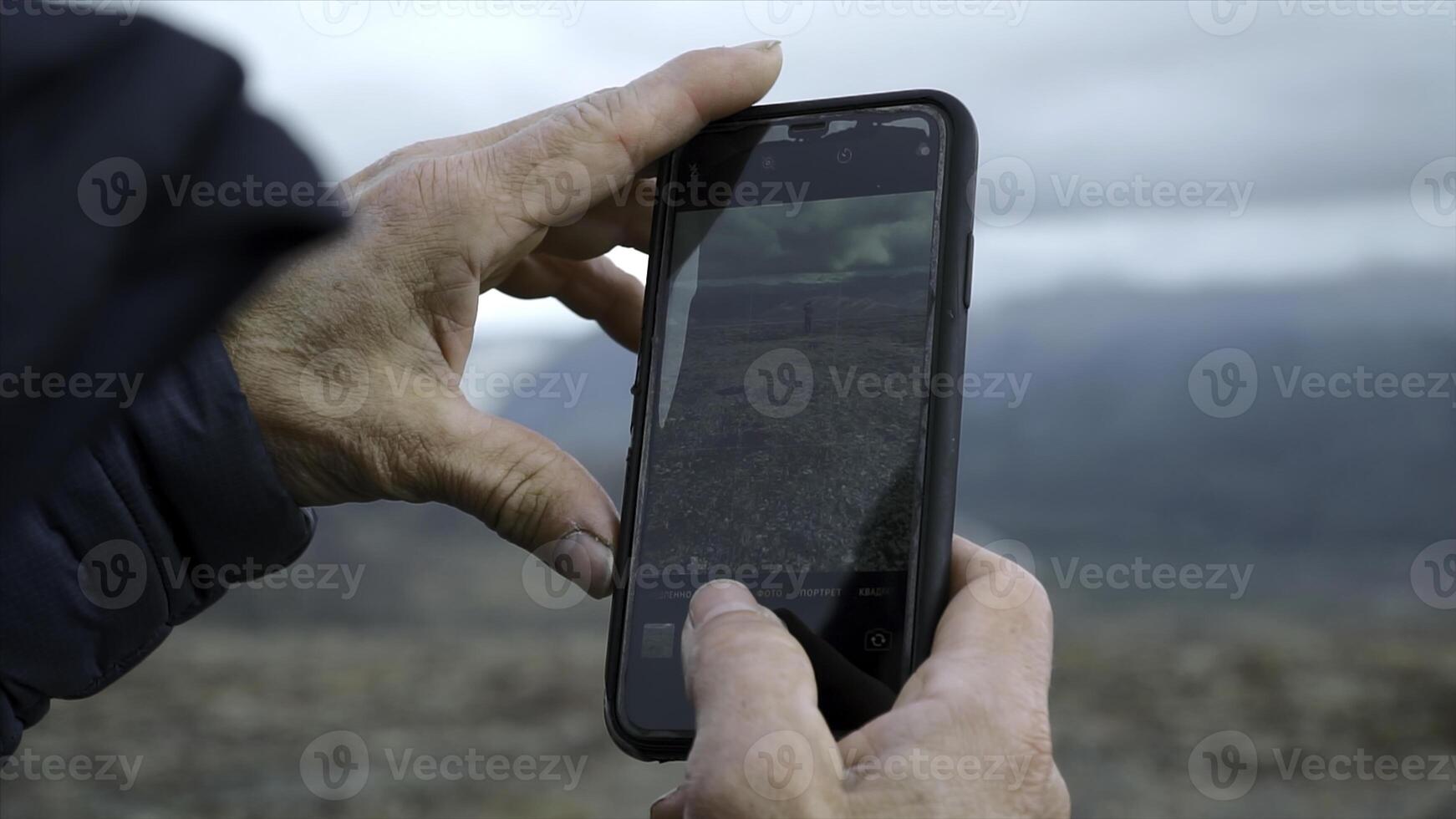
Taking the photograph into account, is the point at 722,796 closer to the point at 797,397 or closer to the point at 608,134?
the point at 797,397

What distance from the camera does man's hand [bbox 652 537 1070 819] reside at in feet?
4.41

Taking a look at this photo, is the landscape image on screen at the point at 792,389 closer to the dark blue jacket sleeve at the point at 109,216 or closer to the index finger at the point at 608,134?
the index finger at the point at 608,134

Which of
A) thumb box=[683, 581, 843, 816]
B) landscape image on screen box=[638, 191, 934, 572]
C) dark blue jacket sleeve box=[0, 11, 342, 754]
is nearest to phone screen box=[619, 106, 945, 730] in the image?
landscape image on screen box=[638, 191, 934, 572]

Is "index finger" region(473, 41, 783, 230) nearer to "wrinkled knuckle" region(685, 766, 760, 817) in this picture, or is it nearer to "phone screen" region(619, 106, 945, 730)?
"phone screen" region(619, 106, 945, 730)

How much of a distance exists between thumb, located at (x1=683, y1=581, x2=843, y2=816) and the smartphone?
24cm

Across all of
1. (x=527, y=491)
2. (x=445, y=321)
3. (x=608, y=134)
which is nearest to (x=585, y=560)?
(x=527, y=491)

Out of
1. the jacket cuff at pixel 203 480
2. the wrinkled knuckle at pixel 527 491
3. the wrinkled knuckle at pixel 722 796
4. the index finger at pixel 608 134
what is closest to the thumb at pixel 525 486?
the wrinkled knuckle at pixel 527 491

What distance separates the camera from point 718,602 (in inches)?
62.7

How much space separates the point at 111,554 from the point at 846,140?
4.52 feet

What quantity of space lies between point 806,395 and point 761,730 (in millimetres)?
687

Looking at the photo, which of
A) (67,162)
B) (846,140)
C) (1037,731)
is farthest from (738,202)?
(67,162)

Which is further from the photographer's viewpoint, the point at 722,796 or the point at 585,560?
the point at 585,560

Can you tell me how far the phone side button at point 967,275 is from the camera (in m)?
1.90

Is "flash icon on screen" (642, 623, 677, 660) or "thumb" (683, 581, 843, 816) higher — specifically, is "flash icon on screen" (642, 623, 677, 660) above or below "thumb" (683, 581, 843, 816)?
below
